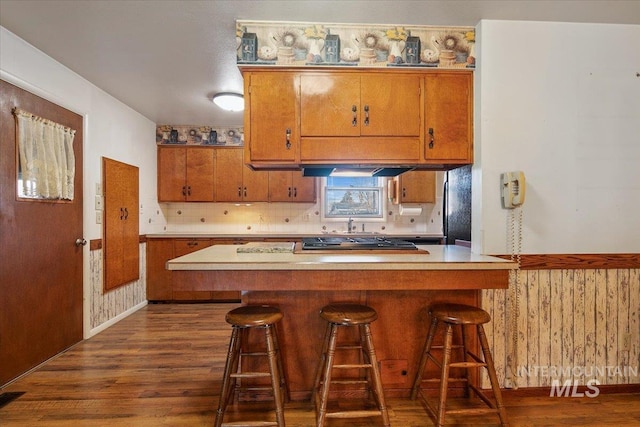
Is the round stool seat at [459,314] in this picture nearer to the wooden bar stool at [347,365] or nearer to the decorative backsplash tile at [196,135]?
the wooden bar stool at [347,365]

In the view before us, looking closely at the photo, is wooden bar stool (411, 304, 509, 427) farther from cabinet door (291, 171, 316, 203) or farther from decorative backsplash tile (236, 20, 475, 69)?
cabinet door (291, 171, 316, 203)

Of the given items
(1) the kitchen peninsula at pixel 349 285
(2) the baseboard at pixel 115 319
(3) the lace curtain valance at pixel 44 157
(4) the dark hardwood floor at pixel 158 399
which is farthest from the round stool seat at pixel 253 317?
(2) the baseboard at pixel 115 319

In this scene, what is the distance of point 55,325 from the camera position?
2678 mm

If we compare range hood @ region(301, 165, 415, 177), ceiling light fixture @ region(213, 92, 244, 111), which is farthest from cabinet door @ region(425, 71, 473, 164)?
ceiling light fixture @ region(213, 92, 244, 111)

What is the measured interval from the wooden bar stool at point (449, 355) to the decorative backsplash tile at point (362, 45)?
5.40 feet

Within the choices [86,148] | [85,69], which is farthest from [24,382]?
[85,69]

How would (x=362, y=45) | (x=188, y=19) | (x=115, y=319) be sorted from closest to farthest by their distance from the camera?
1. (x=188, y=19)
2. (x=362, y=45)
3. (x=115, y=319)

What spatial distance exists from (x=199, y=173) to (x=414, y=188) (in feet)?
10.2

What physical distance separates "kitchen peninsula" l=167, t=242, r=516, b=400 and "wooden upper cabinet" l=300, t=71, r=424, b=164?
0.70 metres

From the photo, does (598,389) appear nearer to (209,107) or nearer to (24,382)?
(24,382)

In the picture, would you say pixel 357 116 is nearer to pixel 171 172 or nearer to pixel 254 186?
pixel 254 186

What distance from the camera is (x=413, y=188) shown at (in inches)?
179

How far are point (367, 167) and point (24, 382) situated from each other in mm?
2930

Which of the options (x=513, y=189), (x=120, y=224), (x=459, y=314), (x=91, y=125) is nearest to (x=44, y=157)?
(x=91, y=125)
